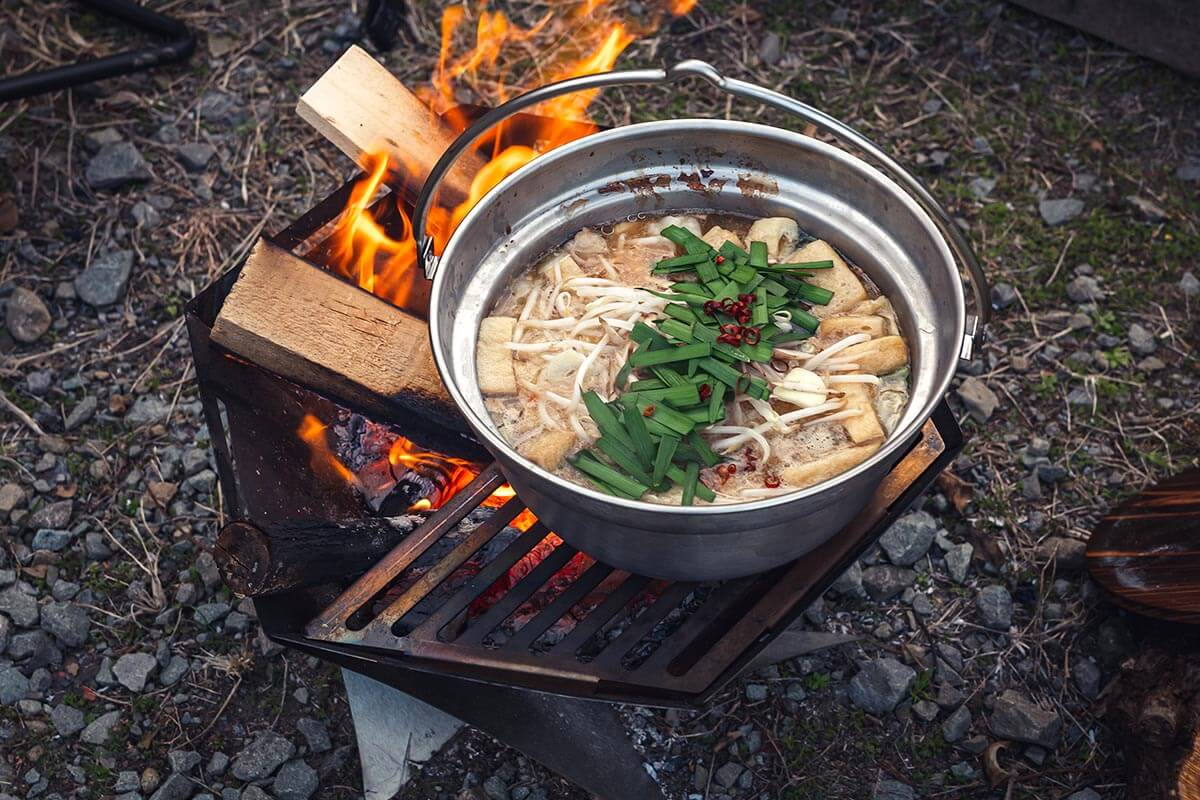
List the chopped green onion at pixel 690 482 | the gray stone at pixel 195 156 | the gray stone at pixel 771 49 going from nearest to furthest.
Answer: the chopped green onion at pixel 690 482 < the gray stone at pixel 195 156 < the gray stone at pixel 771 49

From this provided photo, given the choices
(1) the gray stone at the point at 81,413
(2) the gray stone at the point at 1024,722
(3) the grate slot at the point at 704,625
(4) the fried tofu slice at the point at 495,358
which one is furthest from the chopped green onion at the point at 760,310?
(1) the gray stone at the point at 81,413

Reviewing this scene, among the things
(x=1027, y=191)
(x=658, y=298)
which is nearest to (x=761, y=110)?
(x=1027, y=191)

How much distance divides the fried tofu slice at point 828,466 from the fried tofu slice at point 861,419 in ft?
0.09

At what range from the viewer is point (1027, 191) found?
204 inches

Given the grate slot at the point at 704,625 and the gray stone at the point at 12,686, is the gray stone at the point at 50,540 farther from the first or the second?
the grate slot at the point at 704,625

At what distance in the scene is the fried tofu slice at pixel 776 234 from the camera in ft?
11.1

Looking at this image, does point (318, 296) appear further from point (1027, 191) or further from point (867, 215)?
point (1027, 191)

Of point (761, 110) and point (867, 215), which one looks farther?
point (761, 110)

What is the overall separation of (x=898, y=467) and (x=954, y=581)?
0.80 meters

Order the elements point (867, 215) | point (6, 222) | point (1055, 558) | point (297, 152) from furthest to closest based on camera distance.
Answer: point (297, 152)
point (6, 222)
point (1055, 558)
point (867, 215)

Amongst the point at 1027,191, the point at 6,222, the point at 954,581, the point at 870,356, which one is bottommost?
the point at 954,581

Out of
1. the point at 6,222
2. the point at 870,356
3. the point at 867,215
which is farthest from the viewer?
the point at 6,222

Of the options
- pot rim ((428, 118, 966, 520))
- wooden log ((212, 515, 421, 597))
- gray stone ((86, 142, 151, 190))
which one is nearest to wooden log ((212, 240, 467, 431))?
wooden log ((212, 515, 421, 597))

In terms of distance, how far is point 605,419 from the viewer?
2910 millimetres
